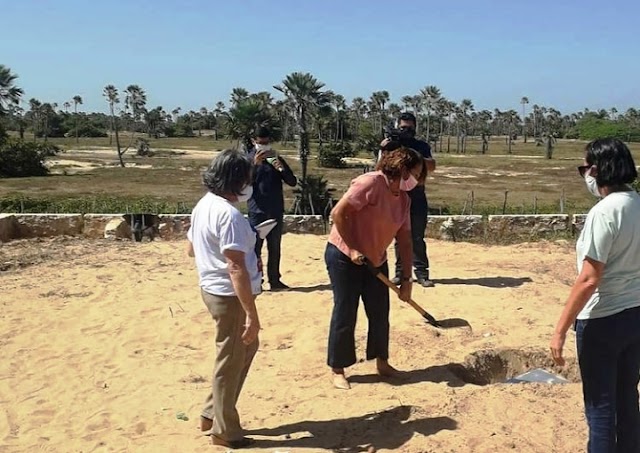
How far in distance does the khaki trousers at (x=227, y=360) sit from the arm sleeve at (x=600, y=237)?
66.7 inches

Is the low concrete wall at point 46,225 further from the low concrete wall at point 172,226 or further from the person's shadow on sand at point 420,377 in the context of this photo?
the person's shadow on sand at point 420,377

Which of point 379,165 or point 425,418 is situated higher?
point 379,165

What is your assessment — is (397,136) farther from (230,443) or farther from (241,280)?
(230,443)

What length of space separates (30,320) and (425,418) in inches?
159

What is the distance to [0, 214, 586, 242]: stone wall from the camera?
10.2 meters

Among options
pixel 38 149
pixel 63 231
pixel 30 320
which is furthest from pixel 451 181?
pixel 30 320

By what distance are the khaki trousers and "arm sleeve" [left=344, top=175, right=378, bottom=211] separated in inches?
39.7

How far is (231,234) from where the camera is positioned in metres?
3.26

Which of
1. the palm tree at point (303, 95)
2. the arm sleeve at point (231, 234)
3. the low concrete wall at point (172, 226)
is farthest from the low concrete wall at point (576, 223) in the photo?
the palm tree at point (303, 95)

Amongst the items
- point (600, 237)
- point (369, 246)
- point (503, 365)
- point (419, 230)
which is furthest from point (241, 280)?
point (419, 230)

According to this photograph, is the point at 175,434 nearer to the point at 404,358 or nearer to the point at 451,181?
the point at 404,358

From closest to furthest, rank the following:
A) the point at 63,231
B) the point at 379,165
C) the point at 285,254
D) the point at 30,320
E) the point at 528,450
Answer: the point at 528,450, the point at 379,165, the point at 30,320, the point at 285,254, the point at 63,231

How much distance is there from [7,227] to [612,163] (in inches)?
379

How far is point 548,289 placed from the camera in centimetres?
673
